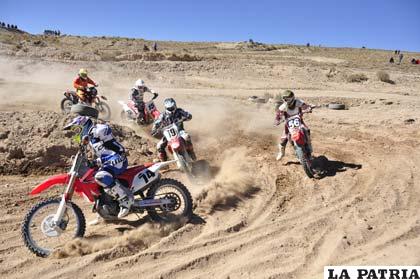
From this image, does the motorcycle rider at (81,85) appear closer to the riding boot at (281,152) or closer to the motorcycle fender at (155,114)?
the motorcycle fender at (155,114)

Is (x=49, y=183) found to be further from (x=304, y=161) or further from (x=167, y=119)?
(x=304, y=161)

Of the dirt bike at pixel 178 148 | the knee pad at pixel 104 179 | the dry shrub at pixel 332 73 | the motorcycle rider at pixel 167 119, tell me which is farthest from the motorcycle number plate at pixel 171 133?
the dry shrub at pixel 332 73

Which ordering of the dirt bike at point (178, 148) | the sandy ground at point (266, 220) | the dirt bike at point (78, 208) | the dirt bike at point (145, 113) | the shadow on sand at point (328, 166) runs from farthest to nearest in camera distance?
the dirt bike at point (145, 113), the shadow on sand at point (328, 166), the dirt bike at point (178, 148), the dirt bike at point (78, 208), the sandy ground at point (266, 220)

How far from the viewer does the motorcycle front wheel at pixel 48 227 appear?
5.97 m

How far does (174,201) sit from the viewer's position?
683cm

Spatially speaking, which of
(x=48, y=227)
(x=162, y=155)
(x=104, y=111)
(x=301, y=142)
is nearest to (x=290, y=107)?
(x=301, y=142)

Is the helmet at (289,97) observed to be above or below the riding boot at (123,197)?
above

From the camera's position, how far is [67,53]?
34.1 meters

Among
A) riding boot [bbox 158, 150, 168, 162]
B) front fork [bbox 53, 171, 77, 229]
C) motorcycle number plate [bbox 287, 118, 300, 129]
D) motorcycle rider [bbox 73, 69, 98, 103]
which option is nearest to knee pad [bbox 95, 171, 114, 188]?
front fork [bbox 53, 171, 77, 229]

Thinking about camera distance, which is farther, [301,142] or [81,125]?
[301,142]

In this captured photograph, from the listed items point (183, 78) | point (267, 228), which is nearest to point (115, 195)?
point (267, 228)

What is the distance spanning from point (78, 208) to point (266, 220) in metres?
2.83

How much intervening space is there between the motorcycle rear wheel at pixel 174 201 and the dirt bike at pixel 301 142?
2.97 metres

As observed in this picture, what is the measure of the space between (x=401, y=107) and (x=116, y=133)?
11.3 meters
